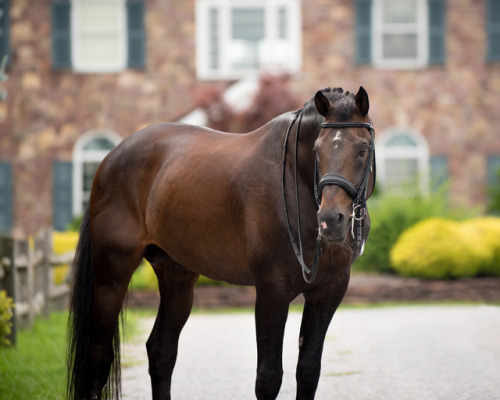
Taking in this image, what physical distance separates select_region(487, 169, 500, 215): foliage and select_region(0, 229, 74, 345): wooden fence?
10.4 metres

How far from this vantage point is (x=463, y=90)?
20.2 metres

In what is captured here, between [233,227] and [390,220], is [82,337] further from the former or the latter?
[390,220]

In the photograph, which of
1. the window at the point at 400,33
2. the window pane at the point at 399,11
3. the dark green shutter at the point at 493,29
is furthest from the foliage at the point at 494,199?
the window pane at the point at 399,11

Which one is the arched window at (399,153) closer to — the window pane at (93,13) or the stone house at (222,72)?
the stone house at (222,72)

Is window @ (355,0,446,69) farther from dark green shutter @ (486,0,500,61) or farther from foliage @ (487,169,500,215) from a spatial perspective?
foliage @ (487,169,500,215)

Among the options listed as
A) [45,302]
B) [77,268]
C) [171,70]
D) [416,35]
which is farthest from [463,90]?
[77,268]

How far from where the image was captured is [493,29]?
20.2 meters

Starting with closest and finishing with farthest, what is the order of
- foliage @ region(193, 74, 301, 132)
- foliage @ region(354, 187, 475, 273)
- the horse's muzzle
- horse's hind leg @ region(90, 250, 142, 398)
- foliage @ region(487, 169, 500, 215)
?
the horse's muzzle < horse's hind leg @ region(90, 250, 142, 398) < foliage @ region(354, 187, 475, 273) < foliage @ region(193, 74, 301, 132) < foliage @ region(487, 169, 500, 215)

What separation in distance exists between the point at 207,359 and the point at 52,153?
13.1 metres

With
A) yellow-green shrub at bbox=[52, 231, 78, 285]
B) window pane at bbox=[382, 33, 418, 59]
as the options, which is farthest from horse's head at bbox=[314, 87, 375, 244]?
window pane at bbox=[382, 33, 418, 59]

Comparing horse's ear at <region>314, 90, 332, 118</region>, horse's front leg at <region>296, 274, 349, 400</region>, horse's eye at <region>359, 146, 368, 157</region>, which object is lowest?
horse's front leg at <region>296, 274, 349, 400</region>

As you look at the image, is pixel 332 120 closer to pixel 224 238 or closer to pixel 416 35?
pixel 224 238

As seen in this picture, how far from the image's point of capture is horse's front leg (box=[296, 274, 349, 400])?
4328 millimetres

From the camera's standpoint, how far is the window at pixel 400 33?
20.0 meters
